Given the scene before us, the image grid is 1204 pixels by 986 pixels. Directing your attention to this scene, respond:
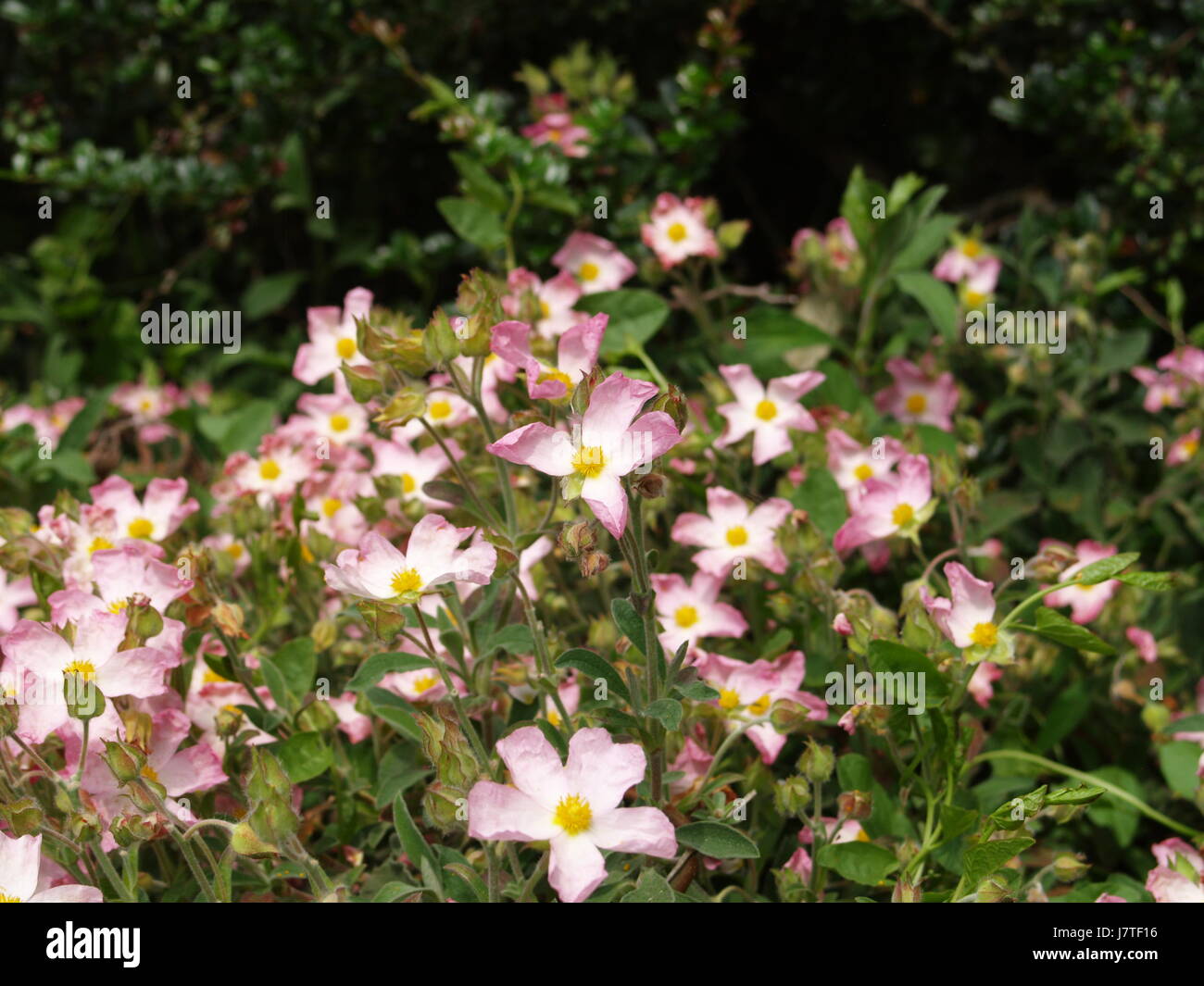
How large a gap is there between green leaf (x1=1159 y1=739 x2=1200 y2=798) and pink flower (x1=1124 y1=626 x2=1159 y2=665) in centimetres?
12

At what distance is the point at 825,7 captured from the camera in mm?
2240

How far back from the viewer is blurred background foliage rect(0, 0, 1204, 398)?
6.23ft

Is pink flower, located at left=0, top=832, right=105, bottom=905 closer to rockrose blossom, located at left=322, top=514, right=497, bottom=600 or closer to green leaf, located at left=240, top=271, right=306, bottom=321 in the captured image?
rockrose blossom, located at left=322, top=514, right=497, bottom=600

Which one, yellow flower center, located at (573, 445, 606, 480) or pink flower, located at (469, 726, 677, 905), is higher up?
yellow flower center, located at (573, 445, 606, 480)

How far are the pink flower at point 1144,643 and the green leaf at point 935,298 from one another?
45 cm

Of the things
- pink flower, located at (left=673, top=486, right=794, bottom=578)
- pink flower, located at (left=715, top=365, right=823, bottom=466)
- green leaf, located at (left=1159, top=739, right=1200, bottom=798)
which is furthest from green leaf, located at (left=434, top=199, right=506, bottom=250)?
green leaf, located at (left=1159, top=739, right=1200, bottom=798)

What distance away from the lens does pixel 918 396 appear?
170 centimetres

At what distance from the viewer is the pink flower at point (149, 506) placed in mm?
1346

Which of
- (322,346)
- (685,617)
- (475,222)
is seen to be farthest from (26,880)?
(475,222)

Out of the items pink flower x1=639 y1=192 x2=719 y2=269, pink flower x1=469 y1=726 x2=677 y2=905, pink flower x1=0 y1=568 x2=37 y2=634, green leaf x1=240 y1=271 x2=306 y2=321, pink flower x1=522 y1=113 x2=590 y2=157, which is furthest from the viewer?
green leaf x1=240 y1=271 x2=306 y2=321

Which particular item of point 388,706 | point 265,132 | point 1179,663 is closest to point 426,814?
point 388,706
